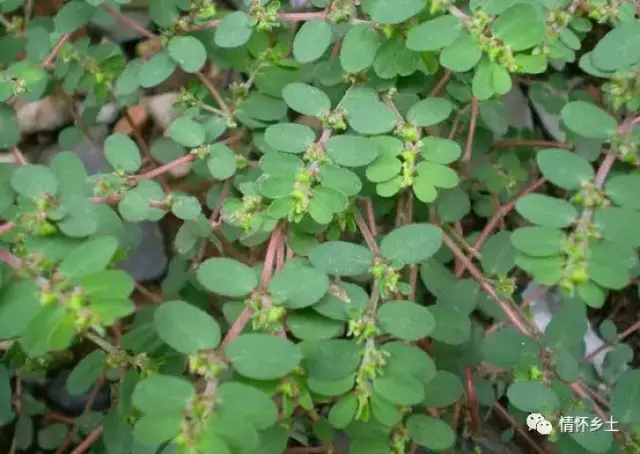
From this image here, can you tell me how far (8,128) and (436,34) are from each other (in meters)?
0.90

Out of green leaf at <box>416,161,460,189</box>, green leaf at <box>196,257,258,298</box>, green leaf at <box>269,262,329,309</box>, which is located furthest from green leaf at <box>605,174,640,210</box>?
green leaf at <box>196,257,258,298</box>

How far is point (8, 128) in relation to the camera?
4.58 feet

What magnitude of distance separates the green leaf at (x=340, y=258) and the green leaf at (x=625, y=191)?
426 mm

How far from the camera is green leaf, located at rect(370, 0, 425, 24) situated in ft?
4.05

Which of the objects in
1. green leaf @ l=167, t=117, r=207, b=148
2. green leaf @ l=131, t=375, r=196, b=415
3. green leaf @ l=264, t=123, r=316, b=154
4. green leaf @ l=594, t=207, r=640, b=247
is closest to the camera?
green leaf @ l=131, t=375, r=196, b=415

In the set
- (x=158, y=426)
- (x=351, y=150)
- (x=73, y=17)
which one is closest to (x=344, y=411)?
(x=158, y=426)

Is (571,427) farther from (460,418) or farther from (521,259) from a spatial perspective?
(460,418)

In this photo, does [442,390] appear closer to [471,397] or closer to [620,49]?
[471,397]

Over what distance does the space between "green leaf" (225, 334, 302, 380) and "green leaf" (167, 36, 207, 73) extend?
0.67m

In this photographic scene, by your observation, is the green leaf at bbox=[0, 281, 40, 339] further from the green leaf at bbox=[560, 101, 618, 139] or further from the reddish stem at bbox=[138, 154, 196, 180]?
the green leaf at bbox=[560, 101, 618, 139]

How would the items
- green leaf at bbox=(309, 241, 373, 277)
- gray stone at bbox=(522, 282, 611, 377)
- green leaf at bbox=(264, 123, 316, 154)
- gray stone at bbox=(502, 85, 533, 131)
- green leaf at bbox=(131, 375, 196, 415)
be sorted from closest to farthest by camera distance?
green leaf at bbox=(131, 375, 196, 415) → green leaf at bbox=(309, 241, 373, 277) → green leaf at bbox=(264, 123, 316, 154) → gray stone at bbox=(522, 282, 611, 377) → gray stone at bbox=(502, 85, 533, 131)

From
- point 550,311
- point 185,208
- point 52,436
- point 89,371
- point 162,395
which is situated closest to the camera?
point 162,395

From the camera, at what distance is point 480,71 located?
1.25 meters

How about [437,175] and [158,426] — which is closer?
[158,426]
